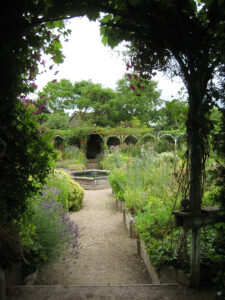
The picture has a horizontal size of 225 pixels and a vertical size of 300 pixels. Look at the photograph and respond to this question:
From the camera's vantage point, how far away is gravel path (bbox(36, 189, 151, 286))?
2840 millimetres

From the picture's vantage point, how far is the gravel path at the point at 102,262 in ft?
9.32

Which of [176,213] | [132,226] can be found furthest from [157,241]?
[132,226]

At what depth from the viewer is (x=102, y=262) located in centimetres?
332

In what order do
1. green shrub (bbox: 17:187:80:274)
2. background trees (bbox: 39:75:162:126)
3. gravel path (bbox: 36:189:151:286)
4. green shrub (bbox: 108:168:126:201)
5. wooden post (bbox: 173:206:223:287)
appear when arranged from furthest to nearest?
background trees (bbox: 39:75:162:126)
green shrub (bbox: 108:168:126:201)
gravel path (bbox: 36:189:151:286)
green shrub (bbox: 17:187:80:274)
wooden post (bbox: 173:206:223:287)

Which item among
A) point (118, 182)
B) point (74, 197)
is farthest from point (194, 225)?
point (74, 197)

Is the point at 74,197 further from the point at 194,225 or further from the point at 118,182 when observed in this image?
the point at 194,225

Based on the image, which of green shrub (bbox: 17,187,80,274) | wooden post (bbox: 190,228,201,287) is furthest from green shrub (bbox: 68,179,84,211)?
wooden post (bbox: 190,228,201,287)

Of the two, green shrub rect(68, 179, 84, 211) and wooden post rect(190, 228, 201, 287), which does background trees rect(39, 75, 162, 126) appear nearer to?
green shrub rect(68, 179, 84, 211)

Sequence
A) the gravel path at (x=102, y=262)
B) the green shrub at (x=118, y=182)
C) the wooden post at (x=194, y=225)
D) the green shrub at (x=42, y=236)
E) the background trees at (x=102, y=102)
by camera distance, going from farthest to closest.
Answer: the background trees at (x=102, y=102) → the green shrub at (x=118, y=182) → the gravel path at (x=102, y=262) → the green shrub at (x=42, y=236) → the wooden post at (x=194, y=225)

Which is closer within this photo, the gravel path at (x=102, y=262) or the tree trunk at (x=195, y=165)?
the tree trunk at (x=195, y=165)

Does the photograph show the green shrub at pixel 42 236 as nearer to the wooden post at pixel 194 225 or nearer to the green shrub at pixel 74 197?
the wooden post at pixel 194 225

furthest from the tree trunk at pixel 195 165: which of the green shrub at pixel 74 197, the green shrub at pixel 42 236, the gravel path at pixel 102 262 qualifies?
the green shrub at pixel 74 197

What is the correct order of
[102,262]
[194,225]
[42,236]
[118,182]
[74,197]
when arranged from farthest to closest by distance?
[118,182] < [74,197] < [102,262] < [42,236] < [194,225]

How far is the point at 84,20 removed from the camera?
1901 millimetres
